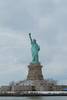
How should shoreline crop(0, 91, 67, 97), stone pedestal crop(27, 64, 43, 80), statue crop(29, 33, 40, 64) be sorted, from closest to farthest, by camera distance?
shoreline crop(0, 91, 67, 97) < stone pedestal crop(27, 64, 43, 80) < statue crop(29, 33, 40, 64)

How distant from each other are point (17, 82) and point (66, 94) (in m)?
11.8

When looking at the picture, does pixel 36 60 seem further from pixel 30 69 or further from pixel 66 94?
pixel 66 94

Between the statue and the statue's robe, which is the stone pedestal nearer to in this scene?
the statue

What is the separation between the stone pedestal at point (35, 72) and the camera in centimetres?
11161

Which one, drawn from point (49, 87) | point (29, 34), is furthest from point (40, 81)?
point (29, 34)

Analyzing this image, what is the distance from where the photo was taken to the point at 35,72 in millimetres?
111438

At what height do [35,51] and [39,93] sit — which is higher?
[35,51]

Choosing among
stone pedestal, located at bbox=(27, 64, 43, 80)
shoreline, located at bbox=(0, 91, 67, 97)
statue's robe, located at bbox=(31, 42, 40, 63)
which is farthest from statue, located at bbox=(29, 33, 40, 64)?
shoreline, located at bbox=(0, 91, 67, 97)

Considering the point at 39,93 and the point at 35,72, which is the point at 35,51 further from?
the point at 39,93

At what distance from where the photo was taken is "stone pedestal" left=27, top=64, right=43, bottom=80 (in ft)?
366

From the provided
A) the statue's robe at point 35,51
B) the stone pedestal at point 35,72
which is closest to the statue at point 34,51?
the statue's robe at point 35,51

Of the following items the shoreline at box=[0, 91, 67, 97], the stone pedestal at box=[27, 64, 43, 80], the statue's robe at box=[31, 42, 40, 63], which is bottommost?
the shoreline at box=[0, 91, 67, 97]

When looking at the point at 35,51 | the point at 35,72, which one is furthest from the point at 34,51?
the point at 35,72

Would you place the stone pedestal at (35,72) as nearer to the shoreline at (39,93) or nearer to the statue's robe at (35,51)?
the statue's robe at (35,51)
